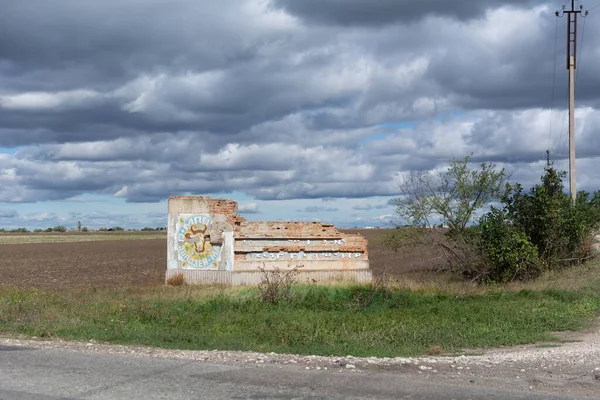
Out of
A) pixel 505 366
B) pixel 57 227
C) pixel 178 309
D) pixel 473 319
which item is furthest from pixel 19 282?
pixel 57 227

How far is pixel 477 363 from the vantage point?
423 inches

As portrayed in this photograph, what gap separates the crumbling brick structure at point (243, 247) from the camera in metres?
27.1

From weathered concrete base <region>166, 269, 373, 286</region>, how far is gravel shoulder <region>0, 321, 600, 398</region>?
13717 mm

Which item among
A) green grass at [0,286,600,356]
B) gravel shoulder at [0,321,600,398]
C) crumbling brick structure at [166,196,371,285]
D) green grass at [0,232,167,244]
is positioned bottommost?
green grass at [0,232,167,244]

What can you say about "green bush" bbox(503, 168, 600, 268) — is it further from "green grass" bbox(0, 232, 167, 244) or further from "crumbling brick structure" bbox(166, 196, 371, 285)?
"green grass" bbox(0, 232, 167, 244)

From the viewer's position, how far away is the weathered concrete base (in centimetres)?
2684

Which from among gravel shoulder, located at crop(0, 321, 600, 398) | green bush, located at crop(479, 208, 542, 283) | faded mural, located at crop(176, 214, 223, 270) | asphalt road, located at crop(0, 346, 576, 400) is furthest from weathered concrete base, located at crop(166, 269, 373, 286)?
asphalt road, located at crop(0, 346, 576, 400)

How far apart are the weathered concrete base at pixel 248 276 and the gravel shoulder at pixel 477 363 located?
540 inches

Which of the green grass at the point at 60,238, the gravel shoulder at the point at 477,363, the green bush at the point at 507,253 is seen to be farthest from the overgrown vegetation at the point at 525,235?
the green grass at the point at 60,238

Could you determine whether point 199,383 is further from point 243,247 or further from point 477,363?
point 243,247

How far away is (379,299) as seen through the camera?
21.2m

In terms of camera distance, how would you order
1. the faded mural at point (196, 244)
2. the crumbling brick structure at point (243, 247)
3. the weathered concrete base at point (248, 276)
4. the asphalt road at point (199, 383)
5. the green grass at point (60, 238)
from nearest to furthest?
the asphalt road at point (199, 383), the weathered concrete base at point (248, 276), the crumbling brick structure at point (243, 247), the faded mural at point (196, 244), the green grass at point (60, 238)

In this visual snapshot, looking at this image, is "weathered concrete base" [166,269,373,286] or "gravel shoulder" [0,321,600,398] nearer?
"gravel shoulder" [0,321,600,398]

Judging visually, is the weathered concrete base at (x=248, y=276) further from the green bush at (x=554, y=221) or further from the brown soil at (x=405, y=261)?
the green bush at (x=554, y=221)
